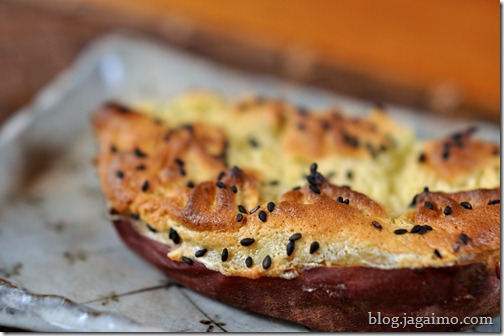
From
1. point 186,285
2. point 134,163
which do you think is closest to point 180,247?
point 186,285

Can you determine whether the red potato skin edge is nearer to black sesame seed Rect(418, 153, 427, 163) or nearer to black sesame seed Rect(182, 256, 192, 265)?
black sesame seed Rect(182, 256, 192, 265)

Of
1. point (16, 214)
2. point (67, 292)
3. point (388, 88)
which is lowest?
point (67, 292)

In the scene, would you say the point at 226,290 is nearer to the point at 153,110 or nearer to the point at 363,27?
the point at 153,110

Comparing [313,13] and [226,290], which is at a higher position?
[313,13]

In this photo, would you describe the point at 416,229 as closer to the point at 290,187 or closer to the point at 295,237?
the point at 295,237

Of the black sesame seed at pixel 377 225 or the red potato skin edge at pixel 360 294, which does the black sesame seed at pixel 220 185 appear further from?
the black sesame seed at pixel 377 225

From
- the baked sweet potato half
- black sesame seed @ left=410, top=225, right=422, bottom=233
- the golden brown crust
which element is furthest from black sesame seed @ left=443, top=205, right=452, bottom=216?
the golden brown crust

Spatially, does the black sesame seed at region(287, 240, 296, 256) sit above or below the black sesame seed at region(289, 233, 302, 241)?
below

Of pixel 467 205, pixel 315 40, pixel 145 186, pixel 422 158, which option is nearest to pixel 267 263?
pixel 145 186
